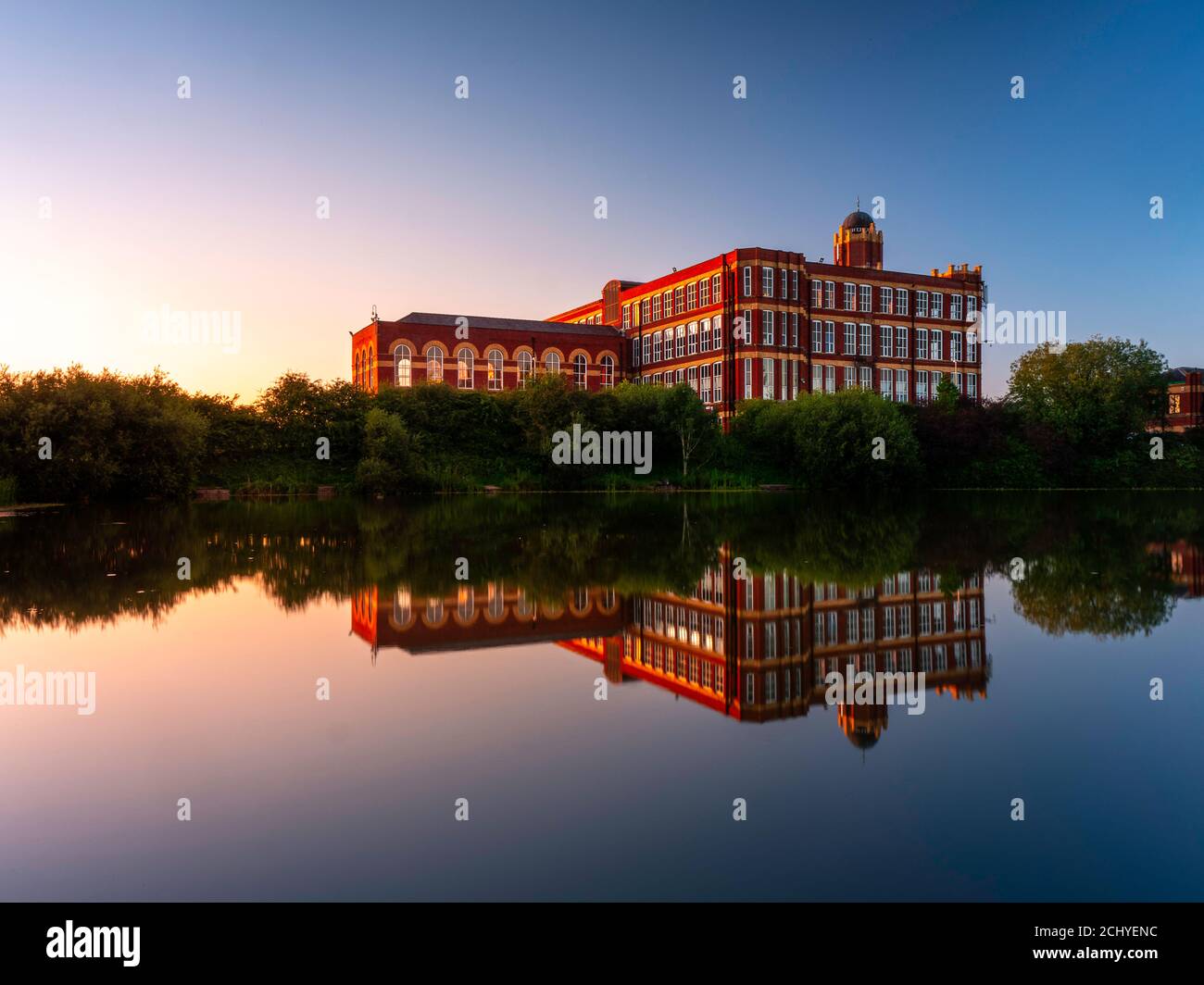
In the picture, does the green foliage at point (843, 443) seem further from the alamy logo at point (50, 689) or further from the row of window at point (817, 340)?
the alamy logo at point (50, 689)

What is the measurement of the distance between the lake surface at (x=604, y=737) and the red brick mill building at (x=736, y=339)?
2013 inches

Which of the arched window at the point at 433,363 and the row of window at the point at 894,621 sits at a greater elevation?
the arched window at the point at 433,363

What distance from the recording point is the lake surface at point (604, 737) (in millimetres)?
3799

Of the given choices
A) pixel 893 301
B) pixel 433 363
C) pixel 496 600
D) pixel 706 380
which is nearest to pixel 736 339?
pixel 706 380

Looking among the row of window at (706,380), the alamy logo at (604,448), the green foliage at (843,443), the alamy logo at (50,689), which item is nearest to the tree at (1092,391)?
the green foliage at (843,443)

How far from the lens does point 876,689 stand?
6.59 metres

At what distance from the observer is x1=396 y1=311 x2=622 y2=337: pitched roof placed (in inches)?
2594

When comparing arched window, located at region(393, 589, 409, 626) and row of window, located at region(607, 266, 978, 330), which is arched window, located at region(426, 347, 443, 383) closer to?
row of window, located at region(607, 266, 978, 330)

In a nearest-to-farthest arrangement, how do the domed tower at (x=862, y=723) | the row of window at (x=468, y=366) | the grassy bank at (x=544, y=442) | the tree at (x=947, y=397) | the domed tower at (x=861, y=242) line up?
the domed tower at (x=862, y=723), the grassy bank at (x=544, y=442), the tree at (x=947, y=397), the row of window at (x=468, y=366), the domed tower at (x=861, y=242)
